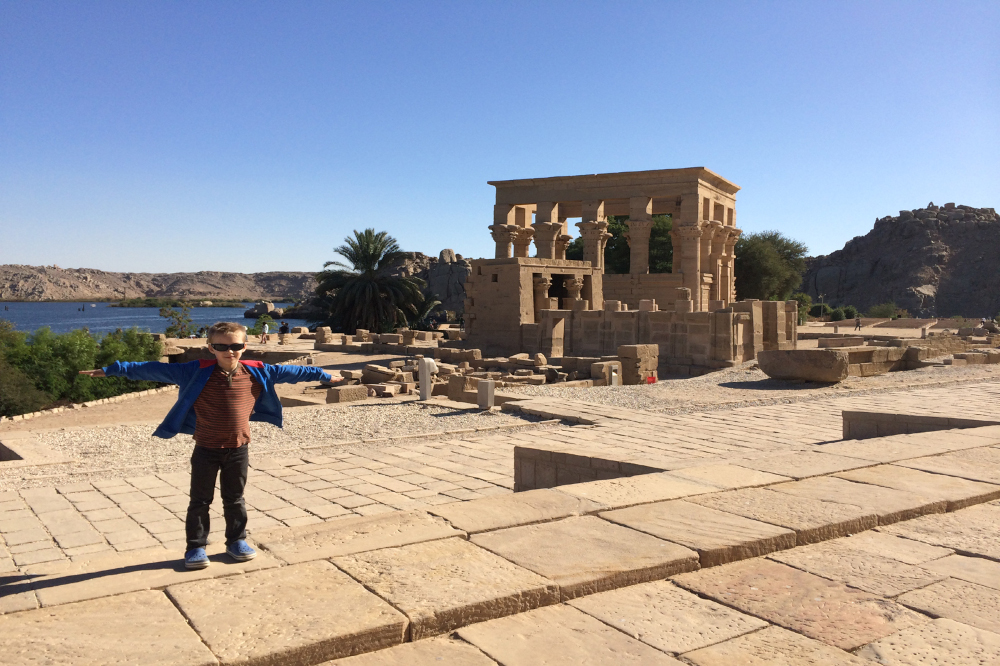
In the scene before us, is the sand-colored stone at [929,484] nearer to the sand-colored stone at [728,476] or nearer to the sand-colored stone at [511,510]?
the sand-colored stone at [728,476]

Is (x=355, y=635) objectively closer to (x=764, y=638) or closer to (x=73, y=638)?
(x=73, y=638)

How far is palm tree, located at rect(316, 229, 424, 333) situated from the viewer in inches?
1606

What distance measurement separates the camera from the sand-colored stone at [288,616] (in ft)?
8.59

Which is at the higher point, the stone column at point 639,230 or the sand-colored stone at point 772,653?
the stone column at point 639,230

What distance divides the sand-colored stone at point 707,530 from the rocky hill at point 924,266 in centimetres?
8176

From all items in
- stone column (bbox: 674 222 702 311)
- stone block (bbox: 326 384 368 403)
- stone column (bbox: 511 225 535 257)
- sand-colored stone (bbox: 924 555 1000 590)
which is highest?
stone column (bbox: 511 225 535 257)

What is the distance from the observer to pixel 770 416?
10.3 meters

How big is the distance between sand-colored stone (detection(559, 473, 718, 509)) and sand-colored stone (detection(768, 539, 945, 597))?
85cm

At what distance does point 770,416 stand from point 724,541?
7006mm

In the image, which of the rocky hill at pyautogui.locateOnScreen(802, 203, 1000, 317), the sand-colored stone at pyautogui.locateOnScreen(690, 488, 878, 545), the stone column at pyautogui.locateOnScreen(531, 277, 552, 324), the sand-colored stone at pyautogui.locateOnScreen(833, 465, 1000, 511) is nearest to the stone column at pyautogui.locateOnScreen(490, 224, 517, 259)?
the stone column at pyautogui.locateOnScreen(531, 277, 552, 324)

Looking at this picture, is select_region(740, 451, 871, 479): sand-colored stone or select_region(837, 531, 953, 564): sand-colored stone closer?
select_region(837, 531, 953, 564): sand-colored stone

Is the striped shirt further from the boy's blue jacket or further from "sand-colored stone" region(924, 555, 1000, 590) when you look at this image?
"sand-colored stone" region(924, 555, 1000, 590)

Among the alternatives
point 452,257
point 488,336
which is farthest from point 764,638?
point 452,257

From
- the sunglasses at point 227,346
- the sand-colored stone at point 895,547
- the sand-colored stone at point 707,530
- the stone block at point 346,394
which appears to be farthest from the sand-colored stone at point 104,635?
the stone block at point 346,394
